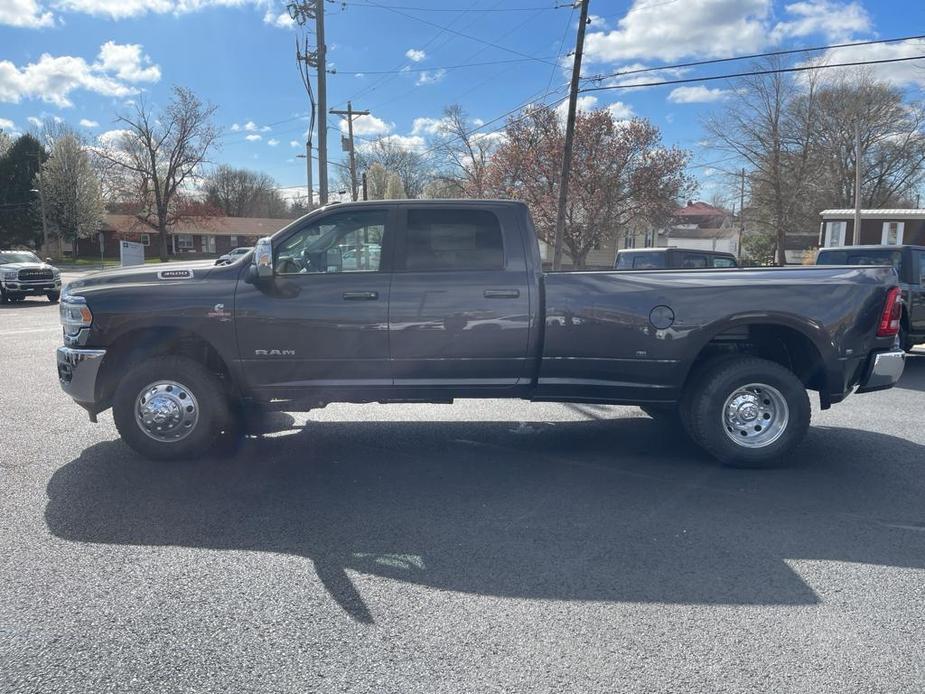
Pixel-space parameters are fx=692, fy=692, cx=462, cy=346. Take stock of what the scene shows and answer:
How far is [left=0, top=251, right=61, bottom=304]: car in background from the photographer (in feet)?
71.7

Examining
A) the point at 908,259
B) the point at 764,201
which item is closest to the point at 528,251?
the point at 908,259

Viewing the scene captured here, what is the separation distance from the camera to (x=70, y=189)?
57.4 meters

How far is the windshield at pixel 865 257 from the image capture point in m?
10.6

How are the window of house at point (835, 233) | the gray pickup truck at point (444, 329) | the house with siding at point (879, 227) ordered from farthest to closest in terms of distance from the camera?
1. the window of house at point (835, 233)
2. the house with siding at point (879, 227)
3. the gray pickup truck at point (444, 329)

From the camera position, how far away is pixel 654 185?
3250cm

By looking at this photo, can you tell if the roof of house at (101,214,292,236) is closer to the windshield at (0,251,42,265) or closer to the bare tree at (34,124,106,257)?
the bare tree at (34,124,106,257)

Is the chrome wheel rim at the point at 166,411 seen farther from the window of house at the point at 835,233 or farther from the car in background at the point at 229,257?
the window of house at the point at 835,233

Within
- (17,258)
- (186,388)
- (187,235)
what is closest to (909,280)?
(186,388)

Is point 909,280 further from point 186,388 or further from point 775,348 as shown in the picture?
point 186,388

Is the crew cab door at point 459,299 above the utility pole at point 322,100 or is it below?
below

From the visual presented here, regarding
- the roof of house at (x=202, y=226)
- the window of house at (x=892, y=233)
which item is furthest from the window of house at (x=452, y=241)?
the roof of house at (x=202, y=226)

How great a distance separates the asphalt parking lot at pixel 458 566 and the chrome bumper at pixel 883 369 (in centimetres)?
70

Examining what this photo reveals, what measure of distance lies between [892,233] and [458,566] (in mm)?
40242

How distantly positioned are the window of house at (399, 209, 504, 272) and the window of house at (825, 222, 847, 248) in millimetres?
37664
